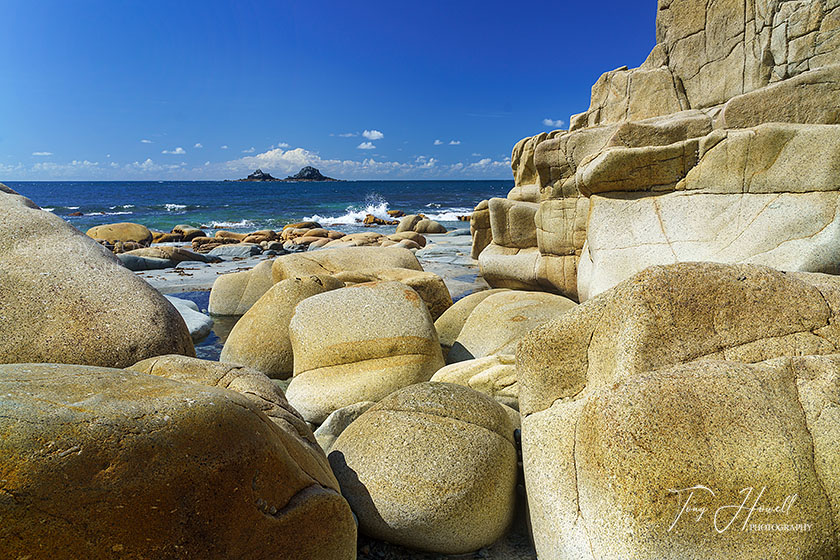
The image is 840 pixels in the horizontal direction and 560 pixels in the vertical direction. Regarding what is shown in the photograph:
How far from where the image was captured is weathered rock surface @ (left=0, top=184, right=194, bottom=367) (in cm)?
308

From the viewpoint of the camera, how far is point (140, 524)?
4.49 feet

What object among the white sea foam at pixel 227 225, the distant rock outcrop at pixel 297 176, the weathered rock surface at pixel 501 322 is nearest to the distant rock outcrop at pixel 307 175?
the distant rock outcrop at pixel 297 176

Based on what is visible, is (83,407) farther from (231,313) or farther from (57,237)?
(231,313)

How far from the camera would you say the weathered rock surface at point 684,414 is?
171 centimetres

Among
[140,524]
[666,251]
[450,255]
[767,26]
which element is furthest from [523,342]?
[450,255]

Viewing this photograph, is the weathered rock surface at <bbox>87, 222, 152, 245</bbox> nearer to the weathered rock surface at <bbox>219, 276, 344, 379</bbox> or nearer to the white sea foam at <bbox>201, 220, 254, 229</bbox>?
the white sea foam at <bbox>201, 220, 254, 229</bbox>

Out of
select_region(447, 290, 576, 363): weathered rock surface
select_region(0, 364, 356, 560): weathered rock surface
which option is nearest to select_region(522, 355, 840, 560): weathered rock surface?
select_region(0, 364, 356, 560): weathered rock surface

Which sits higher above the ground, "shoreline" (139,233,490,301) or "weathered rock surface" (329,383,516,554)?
"weathered rock surface" (329,383,516,554)

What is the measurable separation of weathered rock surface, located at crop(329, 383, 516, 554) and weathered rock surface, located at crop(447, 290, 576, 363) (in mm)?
2079

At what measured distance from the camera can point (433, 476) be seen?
2406 millimetres

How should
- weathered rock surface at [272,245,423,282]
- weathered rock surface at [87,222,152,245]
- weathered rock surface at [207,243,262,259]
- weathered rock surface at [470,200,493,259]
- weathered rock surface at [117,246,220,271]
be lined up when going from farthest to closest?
weathered rock surface at [87,222,152,245] < weathered rock surface at [207,243,262,259] < weathered rock surface at [117,246,220,271] < weathered rock surface at [470,200,493,259] < weathered rock surface at [272,245,423,282]

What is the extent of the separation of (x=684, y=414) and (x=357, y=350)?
2776mm

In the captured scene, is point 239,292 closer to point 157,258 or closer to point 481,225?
point 481,225
